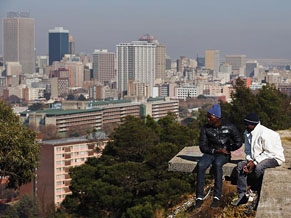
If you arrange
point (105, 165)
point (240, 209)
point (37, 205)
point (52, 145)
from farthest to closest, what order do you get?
point (52, 145), point (37, 205), point (105, 165), point (240, 209)

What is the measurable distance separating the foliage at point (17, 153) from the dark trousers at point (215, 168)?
2.45 m

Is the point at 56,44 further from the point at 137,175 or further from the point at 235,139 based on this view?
the point at 235,139

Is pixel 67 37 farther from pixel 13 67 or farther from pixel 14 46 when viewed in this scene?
pixel 13 67

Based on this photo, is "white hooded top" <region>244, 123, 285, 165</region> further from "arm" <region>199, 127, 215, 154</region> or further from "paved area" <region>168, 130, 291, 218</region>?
"arm" <region>199, 127, 215, 154</region>

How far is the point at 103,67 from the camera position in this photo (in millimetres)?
111812

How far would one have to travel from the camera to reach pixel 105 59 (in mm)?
111000

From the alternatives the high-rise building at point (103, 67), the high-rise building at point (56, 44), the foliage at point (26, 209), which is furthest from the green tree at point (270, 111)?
the high-rise building at point (56, 44)

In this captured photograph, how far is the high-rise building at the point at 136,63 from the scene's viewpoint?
313 feet

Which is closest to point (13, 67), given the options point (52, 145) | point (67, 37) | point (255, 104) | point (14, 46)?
point (14, 46)

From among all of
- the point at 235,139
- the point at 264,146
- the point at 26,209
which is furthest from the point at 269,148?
the point at 26,209

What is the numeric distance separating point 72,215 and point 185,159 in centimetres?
524

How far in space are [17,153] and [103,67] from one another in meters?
107

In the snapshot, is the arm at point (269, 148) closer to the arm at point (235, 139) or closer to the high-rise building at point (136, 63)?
the arm at point (235, 139)

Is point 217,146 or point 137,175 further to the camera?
point 137,175
